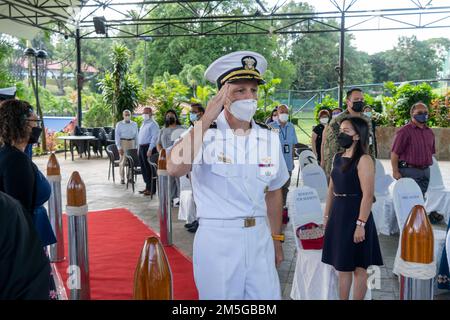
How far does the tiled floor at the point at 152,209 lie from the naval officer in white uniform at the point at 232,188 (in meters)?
2.07

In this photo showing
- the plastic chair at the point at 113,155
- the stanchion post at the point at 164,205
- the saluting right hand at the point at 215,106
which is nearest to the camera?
the saluting right hand at the point at 215,106

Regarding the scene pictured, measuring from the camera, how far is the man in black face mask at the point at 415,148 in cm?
571

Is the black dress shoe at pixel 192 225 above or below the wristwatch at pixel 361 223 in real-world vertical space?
below

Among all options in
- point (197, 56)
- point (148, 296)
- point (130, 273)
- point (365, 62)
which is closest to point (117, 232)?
point (130, 273)

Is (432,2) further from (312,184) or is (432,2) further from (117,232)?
(117,232)

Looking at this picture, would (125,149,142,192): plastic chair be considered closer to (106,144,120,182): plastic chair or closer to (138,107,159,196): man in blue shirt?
(138,107,159,196): man in blue shirt

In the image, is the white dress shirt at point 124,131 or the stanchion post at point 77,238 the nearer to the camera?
the stanchion post at point 77,238

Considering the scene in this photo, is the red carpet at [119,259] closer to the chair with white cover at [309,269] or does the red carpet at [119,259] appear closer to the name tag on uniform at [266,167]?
the chair with white cover at [309,269]

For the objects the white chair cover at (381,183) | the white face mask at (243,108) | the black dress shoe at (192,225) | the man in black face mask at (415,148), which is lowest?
the black dress shoe at (192,225)

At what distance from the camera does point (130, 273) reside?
184 inches

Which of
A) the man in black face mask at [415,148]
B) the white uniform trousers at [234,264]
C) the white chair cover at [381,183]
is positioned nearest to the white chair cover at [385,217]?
the white chair cover at [381,183]

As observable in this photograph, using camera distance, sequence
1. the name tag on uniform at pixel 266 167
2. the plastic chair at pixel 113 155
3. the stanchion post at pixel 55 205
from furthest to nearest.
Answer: the plastic chair at pixel 113 155 < the stanchion post at pixel 55 205 < the name tag on uniform at pixel 266 167

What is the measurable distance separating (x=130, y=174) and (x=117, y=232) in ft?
12.3

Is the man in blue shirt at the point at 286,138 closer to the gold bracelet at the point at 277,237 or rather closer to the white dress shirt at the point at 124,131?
the gold bracelet at the point at 277,237
